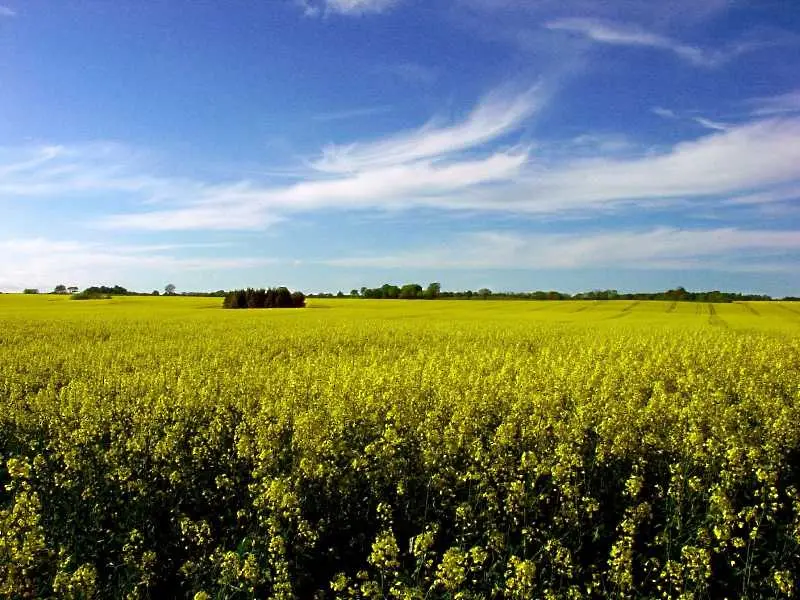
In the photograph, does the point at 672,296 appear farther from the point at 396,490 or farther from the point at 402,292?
the point at 396,490

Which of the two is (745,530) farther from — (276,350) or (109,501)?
(276,350)

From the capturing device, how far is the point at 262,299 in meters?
72.6

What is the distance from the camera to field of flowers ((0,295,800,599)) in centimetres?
525

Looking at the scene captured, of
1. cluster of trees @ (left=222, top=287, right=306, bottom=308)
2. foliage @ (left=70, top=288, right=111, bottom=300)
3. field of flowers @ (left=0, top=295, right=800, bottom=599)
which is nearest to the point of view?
field of flowers @ (left=0, top=295, right=800, bottom=599)

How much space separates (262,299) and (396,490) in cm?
6785

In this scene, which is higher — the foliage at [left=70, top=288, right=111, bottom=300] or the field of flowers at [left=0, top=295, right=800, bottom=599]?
the foliage at [left=70, top=288, right=111, bottom=300]

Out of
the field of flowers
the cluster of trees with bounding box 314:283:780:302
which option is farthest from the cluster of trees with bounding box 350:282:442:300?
the field of flowers

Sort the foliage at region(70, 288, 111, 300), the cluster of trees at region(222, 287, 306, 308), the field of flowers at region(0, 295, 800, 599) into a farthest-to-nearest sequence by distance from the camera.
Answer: the foliage at region(70, 288, 111, 300)
the cluster of trees at region(222, 287, 306, 308)
the field of flowers at region(0, 295, 800, 599)

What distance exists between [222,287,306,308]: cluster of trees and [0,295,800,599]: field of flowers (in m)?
60.0

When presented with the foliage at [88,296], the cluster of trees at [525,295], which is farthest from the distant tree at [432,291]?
the foliage at [88,296]

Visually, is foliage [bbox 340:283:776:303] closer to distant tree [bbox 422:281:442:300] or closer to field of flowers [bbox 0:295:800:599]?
distant tree [bbox 422:281:442:300]

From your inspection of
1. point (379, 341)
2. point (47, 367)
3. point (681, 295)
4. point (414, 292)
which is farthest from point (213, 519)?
point (681, 295)

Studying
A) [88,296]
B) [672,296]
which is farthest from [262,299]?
[672,296]

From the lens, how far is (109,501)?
22.6ft
